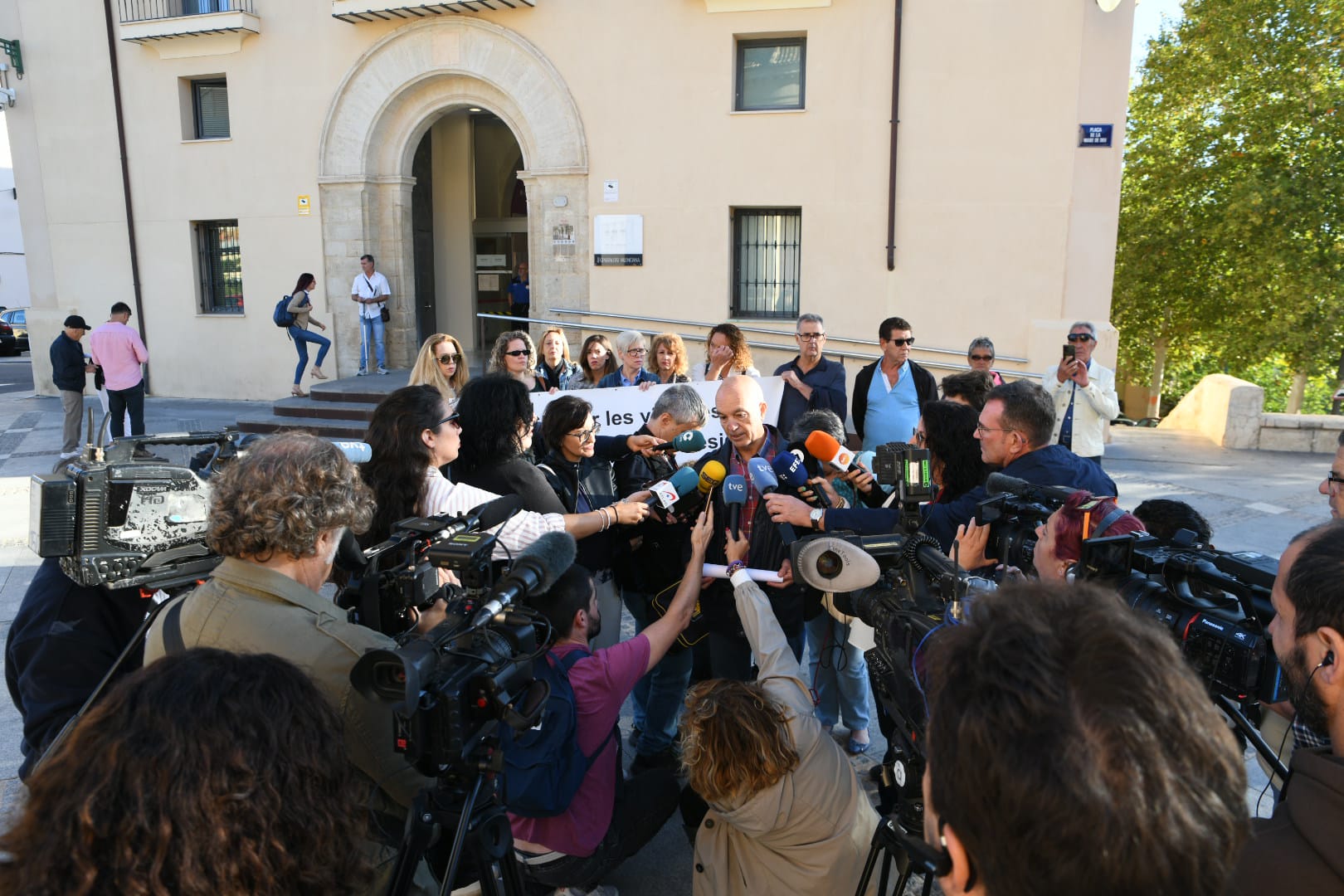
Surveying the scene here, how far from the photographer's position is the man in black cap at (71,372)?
11086 millimetres

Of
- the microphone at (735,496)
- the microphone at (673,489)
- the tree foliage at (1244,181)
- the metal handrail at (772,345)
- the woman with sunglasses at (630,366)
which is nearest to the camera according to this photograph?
the microphone at (735,496)

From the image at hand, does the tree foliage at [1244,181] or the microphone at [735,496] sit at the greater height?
the tree foliage at [1244,181]

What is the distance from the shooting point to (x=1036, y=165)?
10430 millimetres

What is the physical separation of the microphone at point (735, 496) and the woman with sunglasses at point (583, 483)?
0.65 meters

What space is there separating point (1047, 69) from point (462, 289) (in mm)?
9682

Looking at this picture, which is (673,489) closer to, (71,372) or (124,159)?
(71,372)

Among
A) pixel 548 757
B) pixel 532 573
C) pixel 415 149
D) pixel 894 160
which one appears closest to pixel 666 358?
pixel 548 757

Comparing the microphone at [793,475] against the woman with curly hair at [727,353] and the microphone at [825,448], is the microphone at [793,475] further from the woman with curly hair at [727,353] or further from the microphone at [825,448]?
the woman with curly hair at [727,353]

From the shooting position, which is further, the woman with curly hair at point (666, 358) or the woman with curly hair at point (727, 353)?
the woman with curly hair at point (666, 358)

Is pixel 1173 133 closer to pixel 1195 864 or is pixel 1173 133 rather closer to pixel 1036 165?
pixel 1036 165

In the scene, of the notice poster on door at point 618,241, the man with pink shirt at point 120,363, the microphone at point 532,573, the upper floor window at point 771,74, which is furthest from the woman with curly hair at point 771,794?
the man with pink shirt at point 120,363

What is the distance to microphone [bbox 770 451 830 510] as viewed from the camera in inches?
134

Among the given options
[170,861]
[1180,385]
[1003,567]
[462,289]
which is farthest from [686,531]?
[1180,385]

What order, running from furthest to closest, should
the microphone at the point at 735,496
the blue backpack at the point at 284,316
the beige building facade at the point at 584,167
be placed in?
the blue backpack at the point at 284,316 < the beige building facade at the point at 584,167 < the microphone at the point at 735,496
